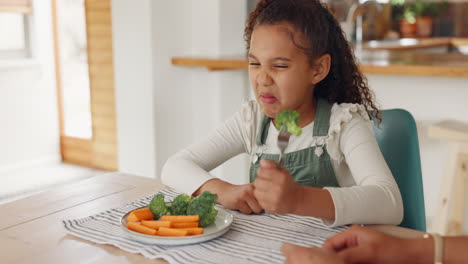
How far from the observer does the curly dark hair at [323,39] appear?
133 cm

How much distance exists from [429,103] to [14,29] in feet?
10.8

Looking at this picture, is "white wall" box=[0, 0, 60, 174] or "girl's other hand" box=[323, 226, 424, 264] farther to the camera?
"white wall" box=[0, 0, 60, 174]

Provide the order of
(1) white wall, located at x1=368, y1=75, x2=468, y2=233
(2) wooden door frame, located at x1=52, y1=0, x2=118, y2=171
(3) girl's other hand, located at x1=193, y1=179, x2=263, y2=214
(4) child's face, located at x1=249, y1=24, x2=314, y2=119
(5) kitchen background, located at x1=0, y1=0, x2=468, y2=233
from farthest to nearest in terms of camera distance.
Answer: (2) wooden door frame, located at x1=52, y1=0, x2=118, y2=171, (5) kitchen background, located at x1=0, y1=0, x2=468, y2=233, (1) white wall, located at x1=368, y1=75, x2=468, y2=233, (4) child's face, located at x1=249, y1=24, x2=314, y2=119, (3) girl's other hand, located at x1=193, y1=179, x2=263, y2=214

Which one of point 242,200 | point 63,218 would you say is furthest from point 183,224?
point 63,218

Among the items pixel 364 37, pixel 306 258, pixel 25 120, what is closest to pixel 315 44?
pixel 306 258

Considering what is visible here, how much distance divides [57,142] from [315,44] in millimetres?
3765

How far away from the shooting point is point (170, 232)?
101 cm

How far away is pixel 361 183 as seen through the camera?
1.20 m

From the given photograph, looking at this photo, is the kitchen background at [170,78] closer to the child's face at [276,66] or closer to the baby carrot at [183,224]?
the child's face at [276,66]

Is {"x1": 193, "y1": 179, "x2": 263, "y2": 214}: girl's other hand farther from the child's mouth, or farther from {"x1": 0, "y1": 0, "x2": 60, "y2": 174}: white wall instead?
{"x1": 0, "y1": 0, "x2": 60, "y2": 174}: white wall

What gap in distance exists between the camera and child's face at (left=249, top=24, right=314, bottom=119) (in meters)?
1.28

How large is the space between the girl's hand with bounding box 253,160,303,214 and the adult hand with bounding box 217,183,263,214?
0.18 m

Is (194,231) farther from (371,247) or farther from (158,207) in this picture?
(371,247)

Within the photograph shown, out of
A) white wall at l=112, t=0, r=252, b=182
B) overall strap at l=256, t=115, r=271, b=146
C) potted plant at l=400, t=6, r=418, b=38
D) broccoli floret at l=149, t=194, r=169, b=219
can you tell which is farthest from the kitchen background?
potted plant at l=400, t=6, r=418, b=38
